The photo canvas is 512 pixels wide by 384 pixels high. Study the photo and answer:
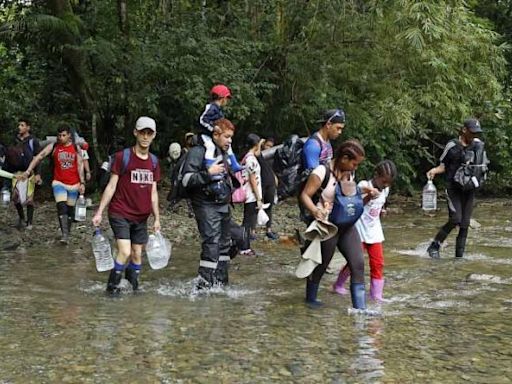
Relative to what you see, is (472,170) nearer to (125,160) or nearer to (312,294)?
(312,294)

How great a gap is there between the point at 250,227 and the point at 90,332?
5.83 meters

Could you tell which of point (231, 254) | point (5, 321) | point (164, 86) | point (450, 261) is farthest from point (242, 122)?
point (5, 321)

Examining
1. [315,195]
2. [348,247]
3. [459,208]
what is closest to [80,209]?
[459,208]

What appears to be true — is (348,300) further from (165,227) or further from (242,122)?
(242,122)

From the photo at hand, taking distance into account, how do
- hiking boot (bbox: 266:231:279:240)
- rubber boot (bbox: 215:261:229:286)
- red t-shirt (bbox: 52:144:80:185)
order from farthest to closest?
hiking boot (bbox: 266:231:279:240), red t-shirt (bbox: 52:144:80:185), rubber boot (bbox: 215:261:229:286)

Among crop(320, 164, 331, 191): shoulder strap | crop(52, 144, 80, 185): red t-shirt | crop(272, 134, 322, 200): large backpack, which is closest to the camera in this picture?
crop(320, 164, 331, 191): shoulder strap

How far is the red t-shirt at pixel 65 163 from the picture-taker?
11.3 m

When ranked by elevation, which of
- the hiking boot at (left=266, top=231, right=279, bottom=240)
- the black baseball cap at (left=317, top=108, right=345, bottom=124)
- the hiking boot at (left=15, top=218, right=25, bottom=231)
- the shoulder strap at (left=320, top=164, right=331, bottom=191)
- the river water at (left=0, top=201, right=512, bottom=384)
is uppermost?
the black baseball cap at (left=317, top=108, right=345, bottom=124)

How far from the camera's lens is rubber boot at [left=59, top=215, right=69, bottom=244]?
37.8ft

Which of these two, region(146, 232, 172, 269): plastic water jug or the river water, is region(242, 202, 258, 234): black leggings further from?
region(146, 232, 172, 269): plastic water jug

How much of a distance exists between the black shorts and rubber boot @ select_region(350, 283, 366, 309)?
7.81 ft

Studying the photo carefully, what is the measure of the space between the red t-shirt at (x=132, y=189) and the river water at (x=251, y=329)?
90cm

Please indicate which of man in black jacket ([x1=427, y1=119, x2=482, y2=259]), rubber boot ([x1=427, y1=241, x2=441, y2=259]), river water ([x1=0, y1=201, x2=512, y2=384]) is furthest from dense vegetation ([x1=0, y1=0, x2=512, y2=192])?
river water ([x1=0, y1=201, x2=512, y2=384])

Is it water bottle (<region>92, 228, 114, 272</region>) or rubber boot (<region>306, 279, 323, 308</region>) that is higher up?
water bottle (<region>92, 228, 114, 272</region>)
